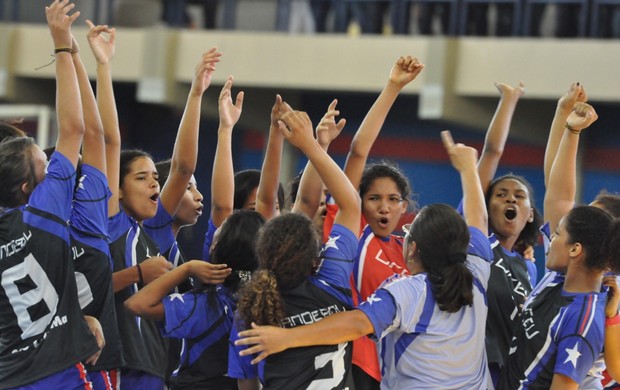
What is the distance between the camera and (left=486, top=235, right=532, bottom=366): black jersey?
380 centimetres

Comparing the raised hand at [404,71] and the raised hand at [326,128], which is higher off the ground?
the raised hand at [404,71]

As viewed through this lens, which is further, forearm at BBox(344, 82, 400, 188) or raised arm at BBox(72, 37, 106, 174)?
forearm at BBox(344, 82, 400, 188)

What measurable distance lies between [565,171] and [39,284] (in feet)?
5.93

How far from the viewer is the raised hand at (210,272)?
11.1 ft

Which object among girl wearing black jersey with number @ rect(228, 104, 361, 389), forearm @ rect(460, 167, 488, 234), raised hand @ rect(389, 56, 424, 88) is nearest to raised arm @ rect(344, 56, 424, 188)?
raised hand @ rect(389, 56, 424, 88)

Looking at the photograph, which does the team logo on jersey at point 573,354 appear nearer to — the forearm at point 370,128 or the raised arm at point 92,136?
the forearm at point 370,128

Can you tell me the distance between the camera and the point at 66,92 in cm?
322

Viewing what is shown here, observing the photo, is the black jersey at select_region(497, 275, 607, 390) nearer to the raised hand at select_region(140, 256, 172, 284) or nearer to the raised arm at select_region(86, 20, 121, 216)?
the raised hand at select_region(140, 256, 172, 284)

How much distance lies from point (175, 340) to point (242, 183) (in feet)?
2.28

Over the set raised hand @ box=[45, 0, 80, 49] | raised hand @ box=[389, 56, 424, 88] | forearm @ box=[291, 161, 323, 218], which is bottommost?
forearm @ box=[291, 161, 323, 218]

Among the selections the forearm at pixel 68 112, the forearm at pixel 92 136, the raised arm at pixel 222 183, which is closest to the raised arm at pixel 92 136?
the forearm at pixel 92 136

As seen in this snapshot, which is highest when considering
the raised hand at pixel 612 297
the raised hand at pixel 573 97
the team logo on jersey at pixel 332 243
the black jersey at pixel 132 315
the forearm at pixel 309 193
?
the raised hand at pixel 573 97

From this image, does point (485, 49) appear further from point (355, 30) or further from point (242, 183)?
point (242, 183)

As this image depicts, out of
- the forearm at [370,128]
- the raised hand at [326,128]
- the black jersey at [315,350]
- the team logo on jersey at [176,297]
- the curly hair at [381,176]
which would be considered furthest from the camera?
the curly hair at [381,176]
